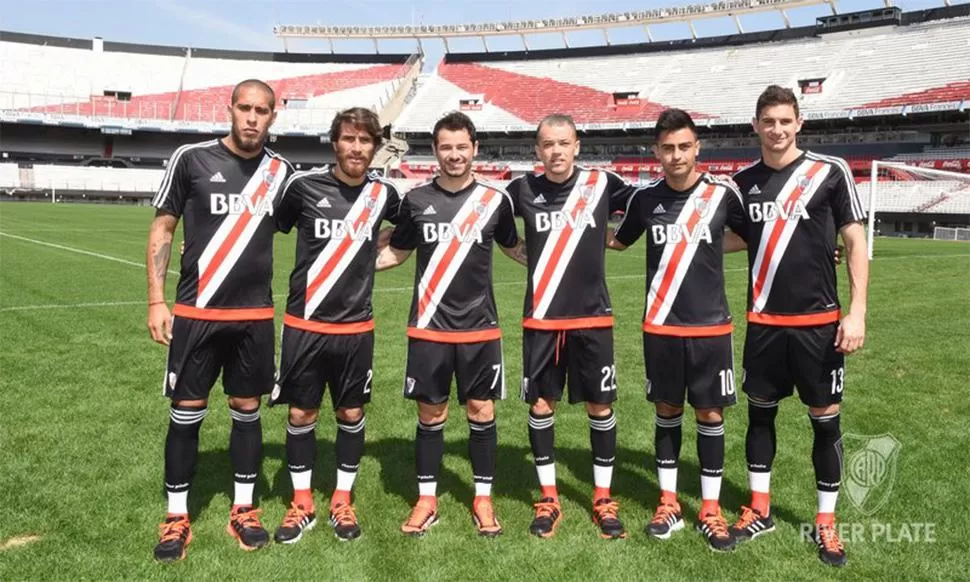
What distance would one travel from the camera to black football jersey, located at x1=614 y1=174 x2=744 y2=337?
12.3 feet

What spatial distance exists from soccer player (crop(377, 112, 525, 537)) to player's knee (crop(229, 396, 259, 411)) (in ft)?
2.60

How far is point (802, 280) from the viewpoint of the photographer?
3.64m

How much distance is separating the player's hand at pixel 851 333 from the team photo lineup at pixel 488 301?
1 cm

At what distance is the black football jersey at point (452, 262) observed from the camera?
3791mm

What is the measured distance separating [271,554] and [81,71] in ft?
205

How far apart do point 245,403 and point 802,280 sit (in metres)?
2.98

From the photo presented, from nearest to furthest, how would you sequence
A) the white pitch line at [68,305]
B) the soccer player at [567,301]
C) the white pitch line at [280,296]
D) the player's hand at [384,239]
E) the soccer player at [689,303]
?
the soccer player at [689,303]
the soccer player at [567,301]
the player's hand at [384,239]
the white pitch line at [68,305]
the white pitch line at [280,296]

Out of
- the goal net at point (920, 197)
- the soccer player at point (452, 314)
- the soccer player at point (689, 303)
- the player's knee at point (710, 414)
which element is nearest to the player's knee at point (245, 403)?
the soccer player at point (452, 314)

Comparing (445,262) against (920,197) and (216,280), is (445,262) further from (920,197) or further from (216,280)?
(920,197)

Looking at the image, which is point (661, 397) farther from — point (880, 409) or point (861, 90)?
point (861, 90)

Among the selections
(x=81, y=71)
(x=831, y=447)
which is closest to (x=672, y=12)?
(x=81, y=71)

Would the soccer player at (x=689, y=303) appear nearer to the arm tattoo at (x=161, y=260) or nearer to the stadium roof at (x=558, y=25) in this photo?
the arm tattoo at (x=161, y=260)

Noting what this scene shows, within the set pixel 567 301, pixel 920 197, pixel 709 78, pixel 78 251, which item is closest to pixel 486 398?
pixel 567 301

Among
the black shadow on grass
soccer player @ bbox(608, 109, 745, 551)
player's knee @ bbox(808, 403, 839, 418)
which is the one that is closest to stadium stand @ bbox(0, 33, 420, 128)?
the black shadow on grass
